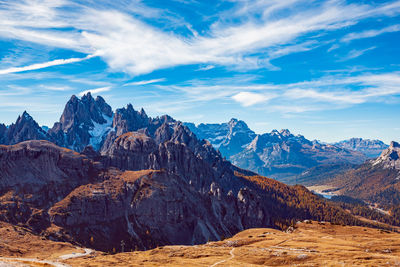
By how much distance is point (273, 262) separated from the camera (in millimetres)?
96750

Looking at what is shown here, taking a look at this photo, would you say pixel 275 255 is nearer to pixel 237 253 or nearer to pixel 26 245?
pixel 237 253

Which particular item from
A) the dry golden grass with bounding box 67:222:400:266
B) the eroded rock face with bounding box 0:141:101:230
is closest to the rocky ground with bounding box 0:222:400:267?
the dry golden grass with bounding box 67:222:400:266

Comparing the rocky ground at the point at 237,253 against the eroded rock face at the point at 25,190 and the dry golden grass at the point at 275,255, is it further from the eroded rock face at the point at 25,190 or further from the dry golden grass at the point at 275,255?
the eroded rock face at the point at 25,190

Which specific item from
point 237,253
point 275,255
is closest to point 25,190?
point 237,253

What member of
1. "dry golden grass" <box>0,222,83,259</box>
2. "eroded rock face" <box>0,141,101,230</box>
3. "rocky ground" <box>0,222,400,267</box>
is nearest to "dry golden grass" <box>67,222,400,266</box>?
"rocky ground" <box>0,222,400,267</box>

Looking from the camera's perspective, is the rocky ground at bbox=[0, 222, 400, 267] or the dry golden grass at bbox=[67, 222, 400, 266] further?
the rocky ground at bbox=[0, 222, 400, 267]

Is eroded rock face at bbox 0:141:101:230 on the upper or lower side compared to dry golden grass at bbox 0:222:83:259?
upper

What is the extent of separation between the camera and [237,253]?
11212 centimetres

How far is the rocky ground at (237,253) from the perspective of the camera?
90.4 metres

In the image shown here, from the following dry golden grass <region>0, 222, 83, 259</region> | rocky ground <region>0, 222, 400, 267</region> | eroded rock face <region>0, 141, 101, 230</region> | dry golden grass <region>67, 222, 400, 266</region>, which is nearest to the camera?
dry golden grass <region>67, 222, 400, 266</region>

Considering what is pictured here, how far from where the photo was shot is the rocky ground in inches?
3561

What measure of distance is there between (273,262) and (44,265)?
216 ft

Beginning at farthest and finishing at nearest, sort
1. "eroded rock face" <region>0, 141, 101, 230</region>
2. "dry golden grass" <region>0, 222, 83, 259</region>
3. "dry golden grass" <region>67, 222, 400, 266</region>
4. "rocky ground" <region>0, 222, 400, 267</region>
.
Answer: "eroded rock face" <region>0, 141, 101, 230</region> → "dry golden grass" <region>0, 222, 83, 259</region> → "rocky ground" <region>0, 222, 400, 267</region> → "dry golden grass" <region>67, 222, 400, 266</region>

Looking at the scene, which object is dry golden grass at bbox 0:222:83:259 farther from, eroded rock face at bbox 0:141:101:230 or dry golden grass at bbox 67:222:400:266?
dry golden grass at bbox 67:222:400:266
